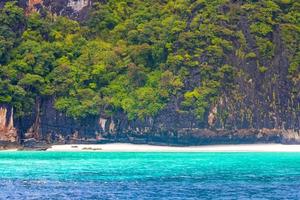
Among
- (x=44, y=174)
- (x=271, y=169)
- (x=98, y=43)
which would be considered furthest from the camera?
(x=98, y=43)

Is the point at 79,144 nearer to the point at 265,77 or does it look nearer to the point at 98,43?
the point at 98,43

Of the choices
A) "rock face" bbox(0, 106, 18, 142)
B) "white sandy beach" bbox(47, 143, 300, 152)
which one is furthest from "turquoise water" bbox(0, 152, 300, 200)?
"rock face" bbox(0, 106, 18, 142)

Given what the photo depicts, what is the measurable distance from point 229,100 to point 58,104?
17.9 m

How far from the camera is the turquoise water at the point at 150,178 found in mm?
35031

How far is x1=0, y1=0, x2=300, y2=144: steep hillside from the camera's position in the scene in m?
77.2

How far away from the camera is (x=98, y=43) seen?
277ft

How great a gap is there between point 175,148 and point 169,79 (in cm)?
719

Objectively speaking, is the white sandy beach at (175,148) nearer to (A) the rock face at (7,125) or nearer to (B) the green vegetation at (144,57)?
(B) the green vegetation at (144,57)

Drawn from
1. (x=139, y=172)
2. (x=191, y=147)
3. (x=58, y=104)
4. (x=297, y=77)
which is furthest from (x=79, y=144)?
A: (x=139, y=172)

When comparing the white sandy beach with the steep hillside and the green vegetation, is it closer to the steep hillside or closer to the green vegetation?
the steep hillside

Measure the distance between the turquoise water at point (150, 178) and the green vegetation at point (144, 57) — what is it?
17211mm

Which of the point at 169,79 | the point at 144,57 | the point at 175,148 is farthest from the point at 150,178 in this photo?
the point at 144,57

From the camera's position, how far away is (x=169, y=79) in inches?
3061

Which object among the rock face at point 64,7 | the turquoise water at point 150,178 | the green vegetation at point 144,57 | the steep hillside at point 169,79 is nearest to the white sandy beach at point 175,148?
the steep hillside at point 169,79
